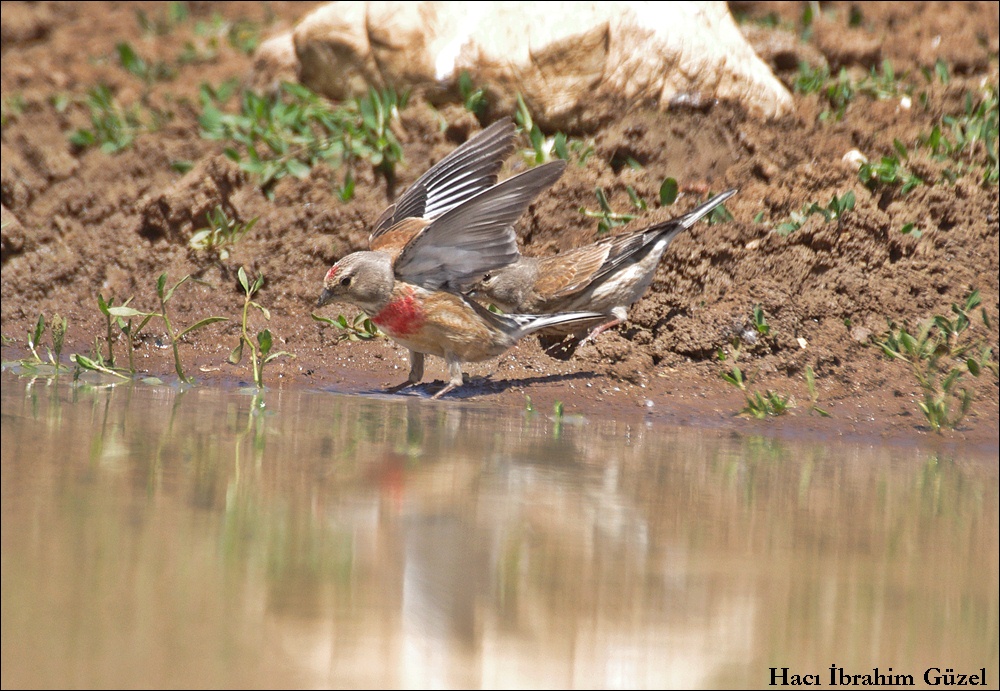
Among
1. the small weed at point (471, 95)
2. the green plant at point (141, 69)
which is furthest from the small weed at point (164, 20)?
the small weed at point (471, 95)

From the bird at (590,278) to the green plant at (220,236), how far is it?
153cm

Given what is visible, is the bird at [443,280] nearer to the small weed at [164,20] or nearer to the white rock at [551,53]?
the white rock at [551,53]

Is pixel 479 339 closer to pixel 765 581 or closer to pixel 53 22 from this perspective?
pixel 765 581

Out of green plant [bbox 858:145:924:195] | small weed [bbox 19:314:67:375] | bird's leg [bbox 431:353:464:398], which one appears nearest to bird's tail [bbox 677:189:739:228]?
green plant [bbox 858:145:924:195]

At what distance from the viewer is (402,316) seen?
4871 millimetres

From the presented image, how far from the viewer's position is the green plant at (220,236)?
20.3 feet

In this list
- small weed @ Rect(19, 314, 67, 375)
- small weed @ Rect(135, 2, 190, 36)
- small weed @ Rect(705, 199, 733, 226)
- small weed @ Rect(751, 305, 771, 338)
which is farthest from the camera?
small weed @ Rect(135, 2, 190, 36)

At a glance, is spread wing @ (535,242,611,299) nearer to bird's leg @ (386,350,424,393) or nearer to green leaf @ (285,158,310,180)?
bird's leg @ (386,350,424,393)

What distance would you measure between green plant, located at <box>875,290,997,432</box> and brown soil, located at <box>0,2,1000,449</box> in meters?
0.08

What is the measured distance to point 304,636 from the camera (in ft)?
6.18

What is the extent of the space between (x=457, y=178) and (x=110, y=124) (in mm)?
3303

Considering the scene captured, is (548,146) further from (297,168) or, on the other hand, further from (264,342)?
(264,342)

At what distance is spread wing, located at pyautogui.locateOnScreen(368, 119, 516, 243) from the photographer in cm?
541

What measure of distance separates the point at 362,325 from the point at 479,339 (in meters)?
0.99
